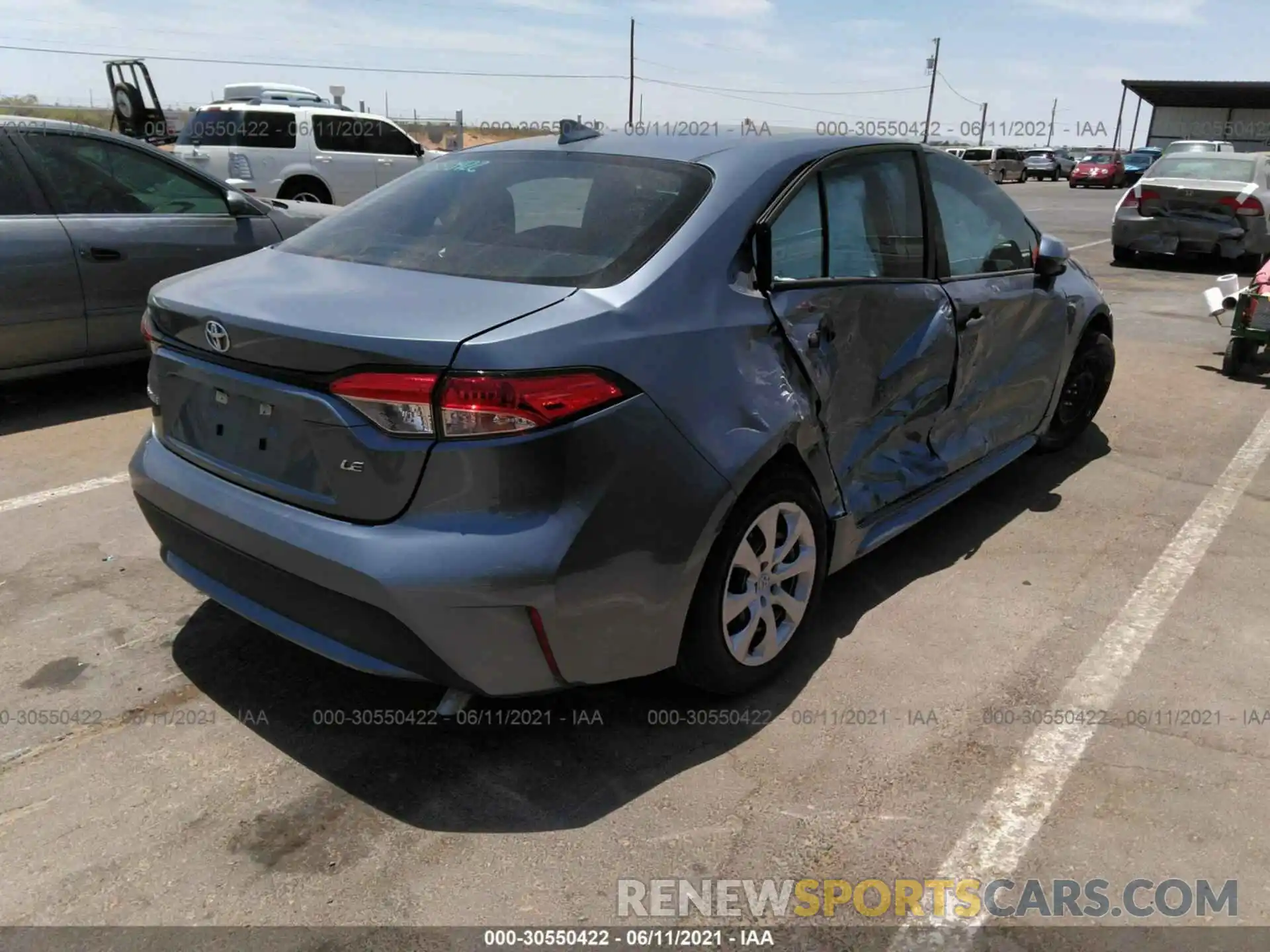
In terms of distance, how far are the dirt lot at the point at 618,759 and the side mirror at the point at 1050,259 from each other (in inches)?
49.4

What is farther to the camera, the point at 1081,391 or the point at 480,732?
the point at 1081,391

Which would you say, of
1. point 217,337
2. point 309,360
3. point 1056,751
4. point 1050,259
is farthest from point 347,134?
point 1056,751

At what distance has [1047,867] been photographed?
2.35 m

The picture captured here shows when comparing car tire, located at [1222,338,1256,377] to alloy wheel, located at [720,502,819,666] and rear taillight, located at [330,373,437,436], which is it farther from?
rear taillight, located at [330,373,437,436]

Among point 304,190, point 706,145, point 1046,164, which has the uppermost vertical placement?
point 1046,164

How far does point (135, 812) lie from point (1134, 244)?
42.8 ft

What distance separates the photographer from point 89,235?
538 cm

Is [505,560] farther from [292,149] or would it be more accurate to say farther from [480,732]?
[292,149]

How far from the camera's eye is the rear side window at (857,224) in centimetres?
302

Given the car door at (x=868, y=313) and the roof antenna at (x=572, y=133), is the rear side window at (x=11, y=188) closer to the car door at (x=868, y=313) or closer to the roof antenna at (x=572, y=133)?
the roof antenna at (x=572, y=133)

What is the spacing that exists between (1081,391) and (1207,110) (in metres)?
68.3

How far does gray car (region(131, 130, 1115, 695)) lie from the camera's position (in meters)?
2.24

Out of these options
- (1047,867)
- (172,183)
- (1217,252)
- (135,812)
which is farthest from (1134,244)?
(135,812)

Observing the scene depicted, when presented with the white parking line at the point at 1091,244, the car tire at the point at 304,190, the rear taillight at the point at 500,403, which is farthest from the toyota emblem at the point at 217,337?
the white parking line at the point at 1091,244
